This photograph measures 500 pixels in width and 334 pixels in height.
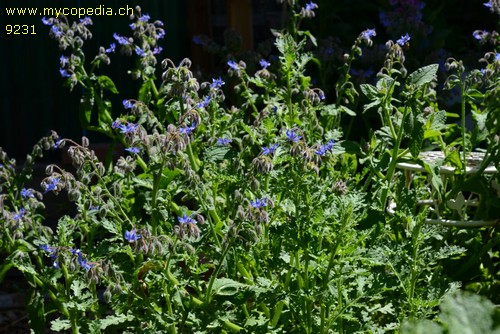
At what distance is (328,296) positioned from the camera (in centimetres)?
255

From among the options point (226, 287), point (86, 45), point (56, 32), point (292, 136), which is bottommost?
point (226, 287)

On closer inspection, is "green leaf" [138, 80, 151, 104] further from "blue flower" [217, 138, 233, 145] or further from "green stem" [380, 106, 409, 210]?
"green stem" [380, 106, 409, 210]

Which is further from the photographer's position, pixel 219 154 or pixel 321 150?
pixel 219 154

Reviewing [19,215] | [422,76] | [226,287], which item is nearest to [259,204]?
[226,287]

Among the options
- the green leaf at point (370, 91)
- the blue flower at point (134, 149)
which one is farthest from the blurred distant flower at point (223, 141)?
the green leaf at point (370, 91)

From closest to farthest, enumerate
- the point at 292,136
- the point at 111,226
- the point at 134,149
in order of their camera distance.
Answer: the point at 292,136 → the point at 134,149 → the point at 111,226

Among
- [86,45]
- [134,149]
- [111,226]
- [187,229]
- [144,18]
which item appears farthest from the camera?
[86,45]

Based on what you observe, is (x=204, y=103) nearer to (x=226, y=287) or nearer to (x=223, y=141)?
(x=223, y=141)

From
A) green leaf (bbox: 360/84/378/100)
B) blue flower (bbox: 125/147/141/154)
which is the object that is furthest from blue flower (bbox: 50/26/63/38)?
green leaf (bbox: 360/84/378/100)

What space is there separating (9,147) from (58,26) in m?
3.05

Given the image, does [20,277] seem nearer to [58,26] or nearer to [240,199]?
[58,26]

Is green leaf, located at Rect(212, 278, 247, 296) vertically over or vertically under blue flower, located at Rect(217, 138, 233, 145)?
under

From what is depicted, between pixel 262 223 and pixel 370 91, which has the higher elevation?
pixel 370 91

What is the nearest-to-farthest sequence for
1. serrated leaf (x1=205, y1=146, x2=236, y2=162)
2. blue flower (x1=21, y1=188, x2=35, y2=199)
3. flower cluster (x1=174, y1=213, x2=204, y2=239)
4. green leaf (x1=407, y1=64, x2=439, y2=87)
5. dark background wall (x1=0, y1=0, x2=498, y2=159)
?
flower cluster (x1=174, y1=213, x2=204, y2=239), serrated leaf (x1=205, y1=146, x2=236, y2=162), green leaf (x1=407, y1=64, x2=439, y2=87), blue flower (x1=21, y1=188, x2=35, y2=199), dark background wall (x1=0, y1=0, x2=498, y2=159)
